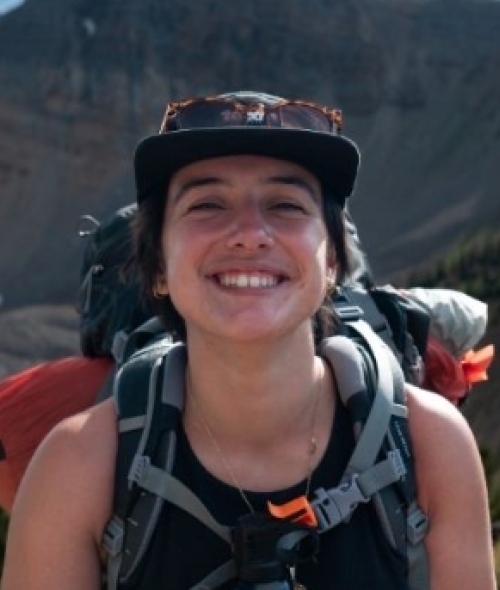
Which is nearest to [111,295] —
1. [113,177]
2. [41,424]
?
[41,424]

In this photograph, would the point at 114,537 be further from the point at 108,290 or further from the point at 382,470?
the point at 108,290

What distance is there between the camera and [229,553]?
6.77 ft

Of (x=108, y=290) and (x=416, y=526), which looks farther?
(x=108, y=290)

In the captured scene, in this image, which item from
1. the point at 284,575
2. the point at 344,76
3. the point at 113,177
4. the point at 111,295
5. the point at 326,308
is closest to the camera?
the point at 284,575

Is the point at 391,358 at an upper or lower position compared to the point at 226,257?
lower

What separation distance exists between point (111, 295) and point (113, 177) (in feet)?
145

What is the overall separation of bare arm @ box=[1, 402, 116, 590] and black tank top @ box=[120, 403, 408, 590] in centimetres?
10

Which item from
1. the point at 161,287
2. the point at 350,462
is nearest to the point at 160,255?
the point at 161,287

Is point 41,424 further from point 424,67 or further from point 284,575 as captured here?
point 424,67

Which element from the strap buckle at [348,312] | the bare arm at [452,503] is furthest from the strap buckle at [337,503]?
the strap buckle at [348,312]

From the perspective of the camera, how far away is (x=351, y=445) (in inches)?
85.0

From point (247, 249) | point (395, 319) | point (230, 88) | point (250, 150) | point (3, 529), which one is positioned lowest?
point (3, 529)

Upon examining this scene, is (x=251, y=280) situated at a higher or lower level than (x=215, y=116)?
lower

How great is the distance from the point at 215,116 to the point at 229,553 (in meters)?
0.69
